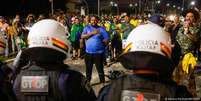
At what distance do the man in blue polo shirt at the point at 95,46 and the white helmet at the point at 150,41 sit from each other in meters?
7.45

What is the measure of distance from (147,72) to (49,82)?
2.55 feet

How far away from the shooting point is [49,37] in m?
3.60

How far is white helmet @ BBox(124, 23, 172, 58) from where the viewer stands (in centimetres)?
312

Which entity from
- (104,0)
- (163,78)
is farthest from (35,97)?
(104,0)

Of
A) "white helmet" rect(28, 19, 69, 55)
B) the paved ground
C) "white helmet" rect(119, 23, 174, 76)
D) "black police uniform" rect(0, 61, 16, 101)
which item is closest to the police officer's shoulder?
"white helmet" rect(119, 23, 174, 76)

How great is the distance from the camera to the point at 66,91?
3.46m

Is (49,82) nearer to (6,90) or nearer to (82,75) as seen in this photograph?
(82,75)

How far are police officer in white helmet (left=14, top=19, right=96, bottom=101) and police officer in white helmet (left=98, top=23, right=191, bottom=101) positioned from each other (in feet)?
1.24

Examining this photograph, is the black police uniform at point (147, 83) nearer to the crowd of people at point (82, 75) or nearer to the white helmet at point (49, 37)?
the crowd of people at point (82, 75)

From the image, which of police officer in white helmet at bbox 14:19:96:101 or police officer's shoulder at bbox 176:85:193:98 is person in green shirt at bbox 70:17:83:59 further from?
police officer's shoulder at bbox 176:85:193:98

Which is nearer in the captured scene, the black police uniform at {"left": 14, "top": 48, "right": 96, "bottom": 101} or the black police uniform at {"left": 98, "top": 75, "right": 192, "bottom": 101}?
the black police uniform at {"left": 98, "top": 75, "right": 192, "bottom": 101}

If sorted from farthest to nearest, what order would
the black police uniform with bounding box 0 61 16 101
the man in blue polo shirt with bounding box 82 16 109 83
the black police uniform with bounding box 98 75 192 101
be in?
the man in blue polo shirt with bounding box 82 16 109 83 < the black police uniform with bounding box 0 61 16 101 < the black police uniform with bounding box 98 75 192 101

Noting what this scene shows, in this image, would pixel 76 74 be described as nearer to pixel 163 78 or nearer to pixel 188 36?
pixel 163 78

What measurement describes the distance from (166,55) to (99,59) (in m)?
7.60
